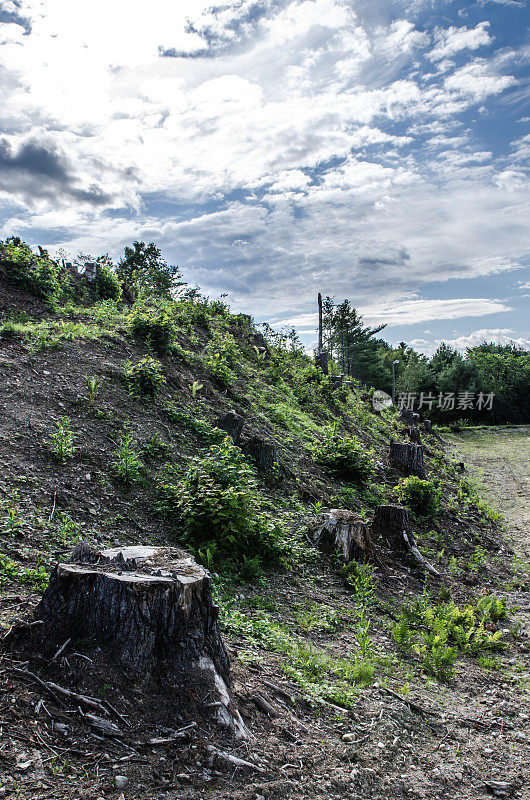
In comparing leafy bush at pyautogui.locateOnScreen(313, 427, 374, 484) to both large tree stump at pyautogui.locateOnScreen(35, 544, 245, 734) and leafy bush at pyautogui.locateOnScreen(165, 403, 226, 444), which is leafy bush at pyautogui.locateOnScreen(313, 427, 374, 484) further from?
large tree stump at pyautogui.locateOnScreen(35, 544, 245, 734)

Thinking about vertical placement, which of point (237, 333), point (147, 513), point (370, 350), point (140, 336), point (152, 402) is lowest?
point (147, 513)

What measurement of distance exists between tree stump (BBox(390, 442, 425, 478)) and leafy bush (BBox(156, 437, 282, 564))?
703 centimetres

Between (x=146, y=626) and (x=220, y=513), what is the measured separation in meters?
2.59

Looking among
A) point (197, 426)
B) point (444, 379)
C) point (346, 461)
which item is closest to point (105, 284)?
point (197, 426)

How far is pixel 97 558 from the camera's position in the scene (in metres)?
3.42

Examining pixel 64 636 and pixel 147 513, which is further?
pixel 147 513

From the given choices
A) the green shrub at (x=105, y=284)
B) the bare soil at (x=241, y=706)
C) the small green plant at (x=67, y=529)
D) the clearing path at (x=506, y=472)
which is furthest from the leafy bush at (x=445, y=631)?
the green shrub at (x=105, y=284)

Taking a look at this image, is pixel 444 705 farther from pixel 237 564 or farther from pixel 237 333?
pixel 237 333

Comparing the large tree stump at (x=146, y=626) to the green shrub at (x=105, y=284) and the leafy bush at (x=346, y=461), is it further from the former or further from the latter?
the green shrub at (x=105, y=284)

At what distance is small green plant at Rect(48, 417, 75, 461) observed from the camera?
6.01m

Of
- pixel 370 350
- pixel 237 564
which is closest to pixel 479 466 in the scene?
pixel 237 564

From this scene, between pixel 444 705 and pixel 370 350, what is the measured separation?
177ft

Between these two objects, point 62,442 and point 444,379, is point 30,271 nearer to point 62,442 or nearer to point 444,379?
point 62,442

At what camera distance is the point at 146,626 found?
10.1 ft
